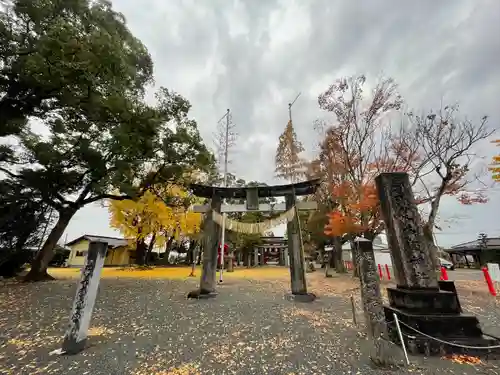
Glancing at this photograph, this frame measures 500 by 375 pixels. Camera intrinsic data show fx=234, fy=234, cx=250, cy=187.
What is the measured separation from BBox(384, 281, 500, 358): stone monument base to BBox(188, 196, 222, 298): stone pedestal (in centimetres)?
560

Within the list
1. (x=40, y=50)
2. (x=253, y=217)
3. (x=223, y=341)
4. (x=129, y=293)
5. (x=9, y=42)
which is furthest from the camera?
(x=253, y=217)

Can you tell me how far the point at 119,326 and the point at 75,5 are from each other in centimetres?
895

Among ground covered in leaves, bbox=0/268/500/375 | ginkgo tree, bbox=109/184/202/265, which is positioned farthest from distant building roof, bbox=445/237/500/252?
ginkgo tree, bbox=109/184/202/265

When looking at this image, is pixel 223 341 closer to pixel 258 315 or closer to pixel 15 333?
pixel 258 315

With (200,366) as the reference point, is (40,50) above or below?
above

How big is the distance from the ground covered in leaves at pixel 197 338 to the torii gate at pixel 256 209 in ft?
2.15

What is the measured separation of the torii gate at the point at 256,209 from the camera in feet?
27.3

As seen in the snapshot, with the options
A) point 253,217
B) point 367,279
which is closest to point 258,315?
point 367,279

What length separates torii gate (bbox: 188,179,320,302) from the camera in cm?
832

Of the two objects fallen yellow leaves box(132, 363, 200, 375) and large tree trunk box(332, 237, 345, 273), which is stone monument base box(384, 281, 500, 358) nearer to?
fallen yellow leaves box(132, 363, 200, 375)

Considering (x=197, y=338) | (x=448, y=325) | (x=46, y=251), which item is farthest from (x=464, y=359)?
(x=46, y=251)

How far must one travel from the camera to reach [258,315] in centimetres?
649

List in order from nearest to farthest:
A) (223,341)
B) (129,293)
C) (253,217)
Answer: (223,341)
(129,293)
(253,217)

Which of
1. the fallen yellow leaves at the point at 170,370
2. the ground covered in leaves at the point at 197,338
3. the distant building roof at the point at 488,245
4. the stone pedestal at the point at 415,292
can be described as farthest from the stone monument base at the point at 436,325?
the distant building roof at the point at 488,245
